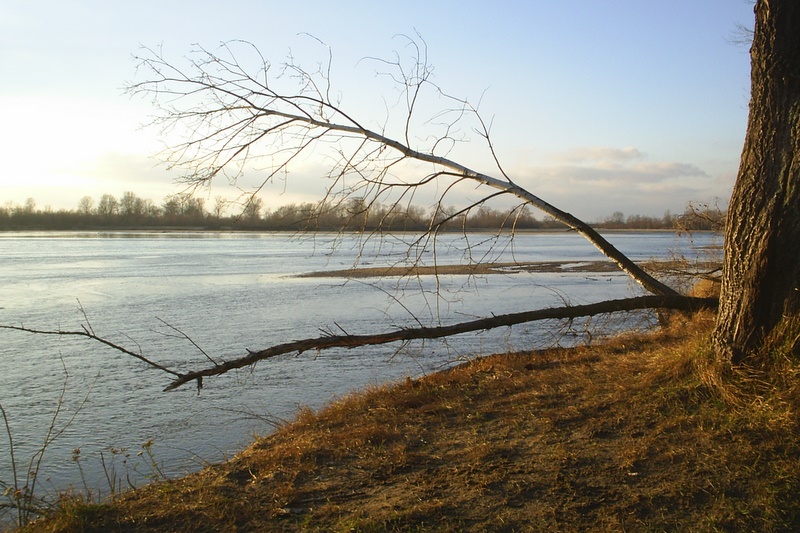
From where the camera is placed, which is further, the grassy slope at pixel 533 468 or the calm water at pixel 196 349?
the calm water at pixel 196 349

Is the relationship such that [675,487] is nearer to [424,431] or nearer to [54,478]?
[424,431]

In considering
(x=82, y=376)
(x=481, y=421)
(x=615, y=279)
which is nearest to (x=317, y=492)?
(x=481, y=421)

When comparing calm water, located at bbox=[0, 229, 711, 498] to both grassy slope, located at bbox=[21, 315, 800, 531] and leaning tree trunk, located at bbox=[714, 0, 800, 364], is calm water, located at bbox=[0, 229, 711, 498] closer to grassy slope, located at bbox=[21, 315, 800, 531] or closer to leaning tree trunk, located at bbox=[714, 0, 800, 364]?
grassy slope, located at bbox=[21, 315, 800, 531]

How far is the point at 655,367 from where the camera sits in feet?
20.4

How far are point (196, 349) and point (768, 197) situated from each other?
8.99 meters

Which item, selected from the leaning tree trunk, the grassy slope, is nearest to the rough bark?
the grassy slope

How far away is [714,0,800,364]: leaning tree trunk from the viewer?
17.4ft

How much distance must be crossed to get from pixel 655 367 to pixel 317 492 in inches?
133

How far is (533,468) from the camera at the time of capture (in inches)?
190

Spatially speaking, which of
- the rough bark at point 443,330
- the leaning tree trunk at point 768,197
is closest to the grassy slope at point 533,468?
the leaning tree trunk at point 768,197

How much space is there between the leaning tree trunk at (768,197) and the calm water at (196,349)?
7.24 feet

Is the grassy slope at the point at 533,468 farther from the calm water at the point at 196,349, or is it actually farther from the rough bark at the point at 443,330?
the calm water at the point at 196,349

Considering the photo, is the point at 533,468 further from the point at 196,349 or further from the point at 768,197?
the point at 196,349

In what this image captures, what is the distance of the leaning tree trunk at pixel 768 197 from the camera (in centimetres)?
531
